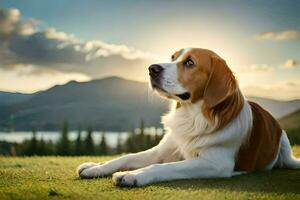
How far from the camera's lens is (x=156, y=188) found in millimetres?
3982

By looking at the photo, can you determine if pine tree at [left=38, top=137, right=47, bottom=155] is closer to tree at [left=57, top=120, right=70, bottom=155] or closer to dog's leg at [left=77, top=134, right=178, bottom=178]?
tree at [left=57, top=120, right=70, bottom=155]

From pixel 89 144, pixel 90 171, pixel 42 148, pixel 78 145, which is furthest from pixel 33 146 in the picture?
pixel 90 171

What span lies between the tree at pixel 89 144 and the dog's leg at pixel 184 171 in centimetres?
409

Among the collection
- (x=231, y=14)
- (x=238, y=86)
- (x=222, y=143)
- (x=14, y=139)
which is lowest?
(x=14, y=139)

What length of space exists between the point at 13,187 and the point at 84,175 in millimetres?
749

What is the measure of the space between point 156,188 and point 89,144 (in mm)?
4838

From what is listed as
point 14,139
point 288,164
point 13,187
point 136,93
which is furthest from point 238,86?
point 14,139

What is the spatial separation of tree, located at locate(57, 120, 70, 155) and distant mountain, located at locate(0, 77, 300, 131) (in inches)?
5.8

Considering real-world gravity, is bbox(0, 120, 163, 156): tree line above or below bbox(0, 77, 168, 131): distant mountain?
below

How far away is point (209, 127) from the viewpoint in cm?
468

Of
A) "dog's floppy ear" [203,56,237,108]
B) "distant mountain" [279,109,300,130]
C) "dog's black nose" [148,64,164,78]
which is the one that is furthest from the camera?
"distant mountain" [279,109,300,130]

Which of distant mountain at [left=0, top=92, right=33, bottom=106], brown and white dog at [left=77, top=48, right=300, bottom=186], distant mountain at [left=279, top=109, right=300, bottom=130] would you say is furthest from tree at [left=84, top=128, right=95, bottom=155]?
brown and white dog at [left=77, top=48, right=300, bottom=186]

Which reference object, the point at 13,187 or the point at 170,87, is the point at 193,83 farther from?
the point at 13,187

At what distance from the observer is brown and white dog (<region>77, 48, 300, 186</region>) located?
446cm
